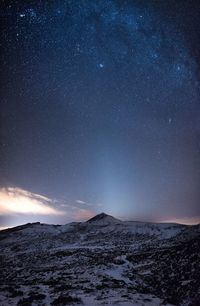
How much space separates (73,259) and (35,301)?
18.9 m

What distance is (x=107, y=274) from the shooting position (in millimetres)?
27156

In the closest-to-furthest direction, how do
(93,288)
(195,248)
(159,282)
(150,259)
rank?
(93,288), (159,282), (195,248), (150,259)

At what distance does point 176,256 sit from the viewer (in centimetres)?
2984

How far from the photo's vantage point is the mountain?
19.2 metres

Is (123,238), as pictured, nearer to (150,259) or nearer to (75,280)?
(150,259)

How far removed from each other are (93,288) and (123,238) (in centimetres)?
3219

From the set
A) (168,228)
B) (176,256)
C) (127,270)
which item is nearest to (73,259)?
(127,270)

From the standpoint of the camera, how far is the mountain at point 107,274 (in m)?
19.2

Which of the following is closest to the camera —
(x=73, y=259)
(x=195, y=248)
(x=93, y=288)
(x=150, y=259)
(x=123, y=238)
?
(x=93, y=288)

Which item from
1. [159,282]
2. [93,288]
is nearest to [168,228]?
[159,282]

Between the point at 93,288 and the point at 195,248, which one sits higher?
the point at 195,248

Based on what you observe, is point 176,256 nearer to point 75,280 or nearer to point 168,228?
point 75,280

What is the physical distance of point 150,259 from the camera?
32.6 m

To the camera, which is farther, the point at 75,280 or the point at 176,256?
the point at 176,256
